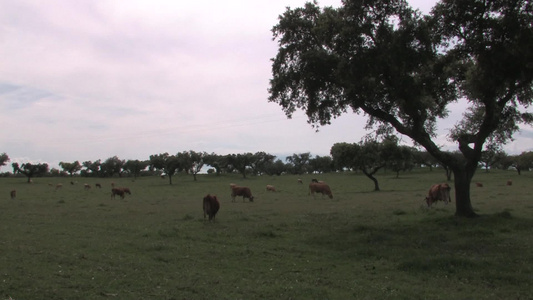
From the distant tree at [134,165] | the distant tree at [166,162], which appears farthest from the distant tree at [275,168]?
the distant tree at [166,162]

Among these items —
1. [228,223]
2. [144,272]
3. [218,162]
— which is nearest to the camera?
[144,272]

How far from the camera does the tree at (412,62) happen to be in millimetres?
14555

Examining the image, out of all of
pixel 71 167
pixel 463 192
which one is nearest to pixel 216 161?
pixel 71 167

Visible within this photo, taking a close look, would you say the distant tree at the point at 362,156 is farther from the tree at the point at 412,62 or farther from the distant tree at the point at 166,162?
the distant tree at the point at 166,162

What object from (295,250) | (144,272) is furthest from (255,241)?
(144,272)

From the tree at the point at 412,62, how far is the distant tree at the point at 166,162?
6255 cm

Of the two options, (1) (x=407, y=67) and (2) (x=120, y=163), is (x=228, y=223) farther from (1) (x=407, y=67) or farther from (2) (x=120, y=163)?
(2) (x=120, y=163)

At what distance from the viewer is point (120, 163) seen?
119 meters

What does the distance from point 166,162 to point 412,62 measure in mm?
68047

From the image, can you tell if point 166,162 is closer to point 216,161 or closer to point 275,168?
point 216,161

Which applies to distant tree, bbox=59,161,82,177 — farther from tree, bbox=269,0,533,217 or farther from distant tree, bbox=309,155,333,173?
tree, bbox=269,0,533,217

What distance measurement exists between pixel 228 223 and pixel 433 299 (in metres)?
11.8

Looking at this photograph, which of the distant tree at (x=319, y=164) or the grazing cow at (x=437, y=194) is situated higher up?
the distant tree at (x=319, y=164)

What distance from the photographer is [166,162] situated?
3081 inches
